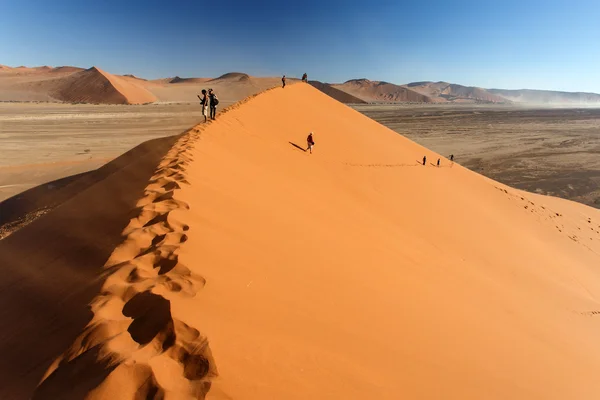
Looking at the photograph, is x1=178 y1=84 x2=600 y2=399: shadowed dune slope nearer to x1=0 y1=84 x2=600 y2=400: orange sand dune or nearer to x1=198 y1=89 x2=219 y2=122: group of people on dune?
x1=0 y1=84 x2=600 y2=400: orange sand dune

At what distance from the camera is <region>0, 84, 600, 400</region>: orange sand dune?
1.86 m

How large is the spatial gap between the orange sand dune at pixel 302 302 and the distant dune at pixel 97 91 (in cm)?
5988

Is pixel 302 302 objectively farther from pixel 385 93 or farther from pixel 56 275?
pixel 385 93

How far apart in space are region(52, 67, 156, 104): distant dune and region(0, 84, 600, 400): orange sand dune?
59.9m

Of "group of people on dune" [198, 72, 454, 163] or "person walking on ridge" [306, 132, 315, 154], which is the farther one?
"person walking on ridge" [306, 132, 315, 154]

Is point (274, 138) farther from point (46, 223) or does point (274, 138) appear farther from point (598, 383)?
point (598, 383)

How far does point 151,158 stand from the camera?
222 inches

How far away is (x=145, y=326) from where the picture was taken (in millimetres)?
2008

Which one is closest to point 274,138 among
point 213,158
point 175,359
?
point 213,158

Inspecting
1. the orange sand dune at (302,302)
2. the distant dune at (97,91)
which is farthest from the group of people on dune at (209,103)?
the distant dune at (97,91)

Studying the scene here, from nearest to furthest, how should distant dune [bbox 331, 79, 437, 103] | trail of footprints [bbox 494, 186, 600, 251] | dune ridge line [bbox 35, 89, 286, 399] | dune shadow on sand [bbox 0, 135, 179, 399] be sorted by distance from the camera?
dune ridge line [bbox 35, 89, 286, 399] < dune shadow on sand [bbox 0, 135, 179, 399] < trail of footprints [bbox 494, 186, 600, 251] < distant dune [bbox 331, 79, 437, 103]

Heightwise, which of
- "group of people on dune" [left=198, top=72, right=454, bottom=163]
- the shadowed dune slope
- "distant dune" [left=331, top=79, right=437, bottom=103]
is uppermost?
"distant dune" [left=331, top=79, right=437, bottom=103]

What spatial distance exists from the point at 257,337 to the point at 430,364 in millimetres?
1302

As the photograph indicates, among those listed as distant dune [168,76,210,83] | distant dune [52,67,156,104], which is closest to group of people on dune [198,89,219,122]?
distant dune [52,67,156,104]
